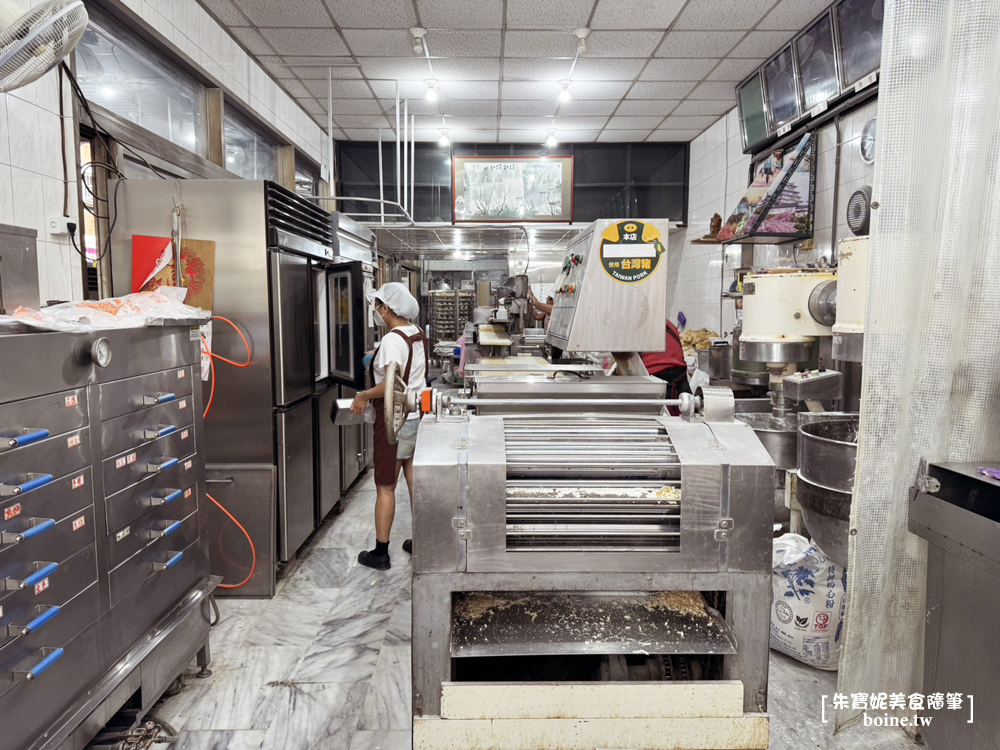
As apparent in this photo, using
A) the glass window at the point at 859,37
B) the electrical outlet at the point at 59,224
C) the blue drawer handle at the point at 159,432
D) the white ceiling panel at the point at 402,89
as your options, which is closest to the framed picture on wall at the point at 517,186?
the white ceiling panel at the point at 402,89

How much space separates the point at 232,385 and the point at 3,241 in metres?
1.14

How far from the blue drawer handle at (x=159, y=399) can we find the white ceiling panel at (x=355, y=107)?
4443mm

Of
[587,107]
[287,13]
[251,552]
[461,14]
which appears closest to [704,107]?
[587,107]

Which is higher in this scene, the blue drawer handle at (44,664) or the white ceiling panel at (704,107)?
the white ceiling panel at (704,107)

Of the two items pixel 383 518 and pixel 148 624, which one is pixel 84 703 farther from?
pixel 383 518

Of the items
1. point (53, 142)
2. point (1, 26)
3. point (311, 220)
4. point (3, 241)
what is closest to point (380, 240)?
point (311, 220)

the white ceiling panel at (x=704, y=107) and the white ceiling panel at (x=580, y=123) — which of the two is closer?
the white ceiling panel at (x=704, y=107)

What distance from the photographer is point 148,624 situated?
1895 mm

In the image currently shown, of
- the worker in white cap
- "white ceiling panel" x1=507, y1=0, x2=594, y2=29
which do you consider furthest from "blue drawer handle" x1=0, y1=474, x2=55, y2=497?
"white ceiling panel" x1=507, y1=0, x2=594, y2=29

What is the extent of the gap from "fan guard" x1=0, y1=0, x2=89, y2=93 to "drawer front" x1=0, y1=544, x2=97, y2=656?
1138 mm

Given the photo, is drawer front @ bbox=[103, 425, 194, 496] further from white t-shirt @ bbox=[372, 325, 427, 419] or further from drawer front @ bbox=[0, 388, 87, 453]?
white t-shirt @ bbox=[372, 325, 427, 419]

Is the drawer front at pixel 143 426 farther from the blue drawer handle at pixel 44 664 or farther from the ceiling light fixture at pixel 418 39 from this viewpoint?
the ceiling light fixture at pixel 418 39

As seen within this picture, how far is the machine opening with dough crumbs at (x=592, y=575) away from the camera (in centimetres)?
125

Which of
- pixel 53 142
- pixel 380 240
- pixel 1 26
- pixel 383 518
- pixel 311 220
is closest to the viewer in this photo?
pixel 1 26
